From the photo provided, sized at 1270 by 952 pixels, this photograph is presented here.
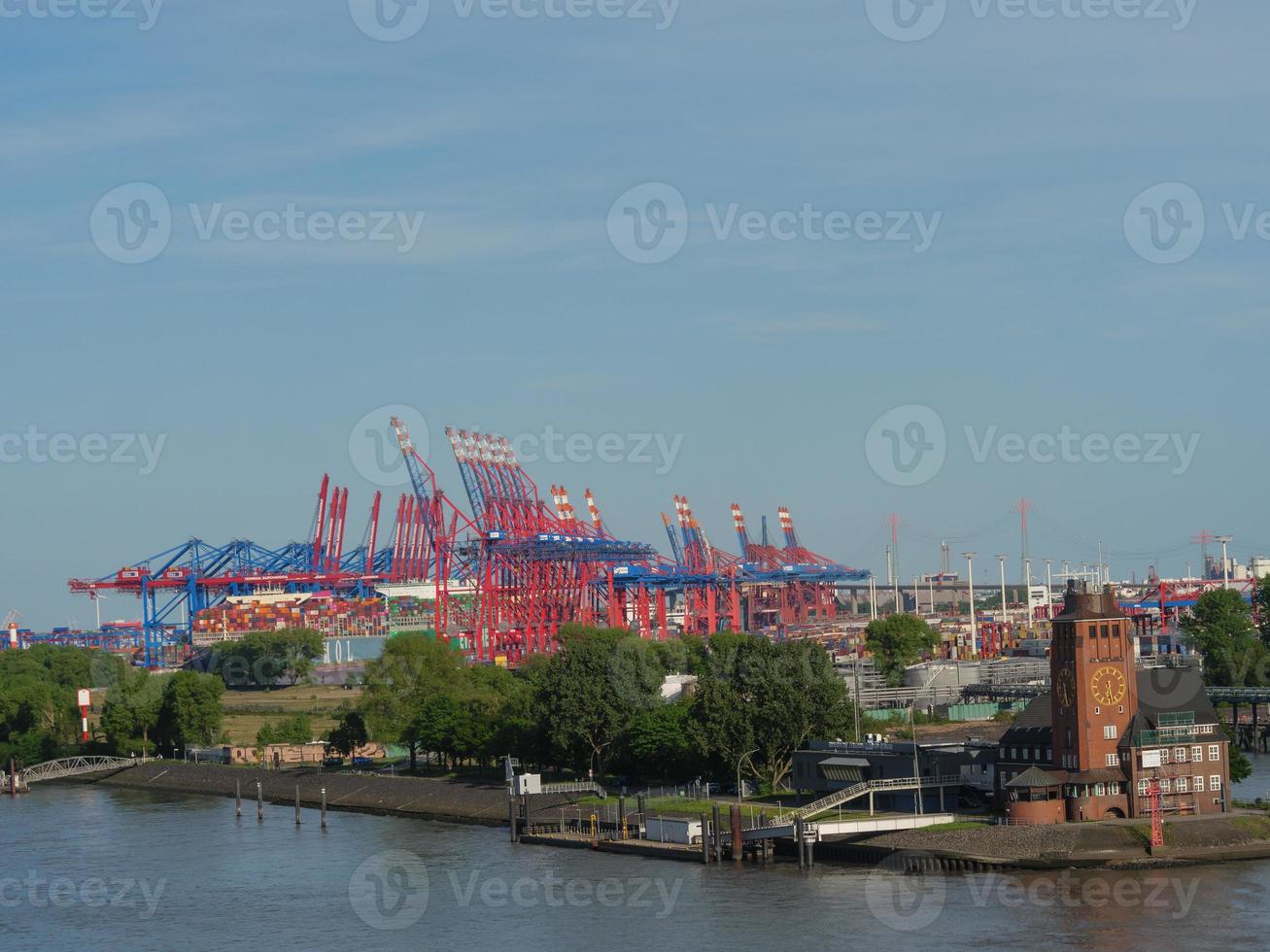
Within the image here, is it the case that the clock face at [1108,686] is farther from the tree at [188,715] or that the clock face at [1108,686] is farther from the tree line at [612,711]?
the tree at [188,715]

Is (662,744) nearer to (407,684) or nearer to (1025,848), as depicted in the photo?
(1025,848)

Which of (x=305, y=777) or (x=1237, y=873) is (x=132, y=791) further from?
(x=1237, y=873)

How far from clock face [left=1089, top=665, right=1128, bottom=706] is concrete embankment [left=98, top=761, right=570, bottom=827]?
18.3m

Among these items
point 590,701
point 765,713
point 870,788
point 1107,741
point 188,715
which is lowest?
point 870,788

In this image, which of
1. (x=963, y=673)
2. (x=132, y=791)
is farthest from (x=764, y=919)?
(x=963, y=673)

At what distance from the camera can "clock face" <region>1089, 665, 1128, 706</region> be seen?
46.7 m

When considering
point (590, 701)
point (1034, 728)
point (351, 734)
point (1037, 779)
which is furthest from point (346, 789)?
point (1037, 779)

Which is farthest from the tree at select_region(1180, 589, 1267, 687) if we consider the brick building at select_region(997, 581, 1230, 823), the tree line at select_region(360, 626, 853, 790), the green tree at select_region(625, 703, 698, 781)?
the brick building at select_region(997, 581, 1230, 823)

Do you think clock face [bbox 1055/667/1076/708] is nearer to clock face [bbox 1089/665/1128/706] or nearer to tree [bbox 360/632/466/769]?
clock face [bbox 1089/665/1128/706]

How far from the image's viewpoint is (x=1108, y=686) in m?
46.8

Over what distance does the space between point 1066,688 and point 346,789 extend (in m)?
30.8

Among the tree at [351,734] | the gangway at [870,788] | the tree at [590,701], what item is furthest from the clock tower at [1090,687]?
the tree at [351,734]

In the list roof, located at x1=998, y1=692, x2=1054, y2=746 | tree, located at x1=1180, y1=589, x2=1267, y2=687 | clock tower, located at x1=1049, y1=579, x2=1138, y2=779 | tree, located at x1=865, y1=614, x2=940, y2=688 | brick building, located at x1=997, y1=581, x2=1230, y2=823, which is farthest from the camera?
tree, located at x1=865, y1=614, x2=940, y2=688

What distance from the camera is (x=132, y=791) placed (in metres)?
75.9
